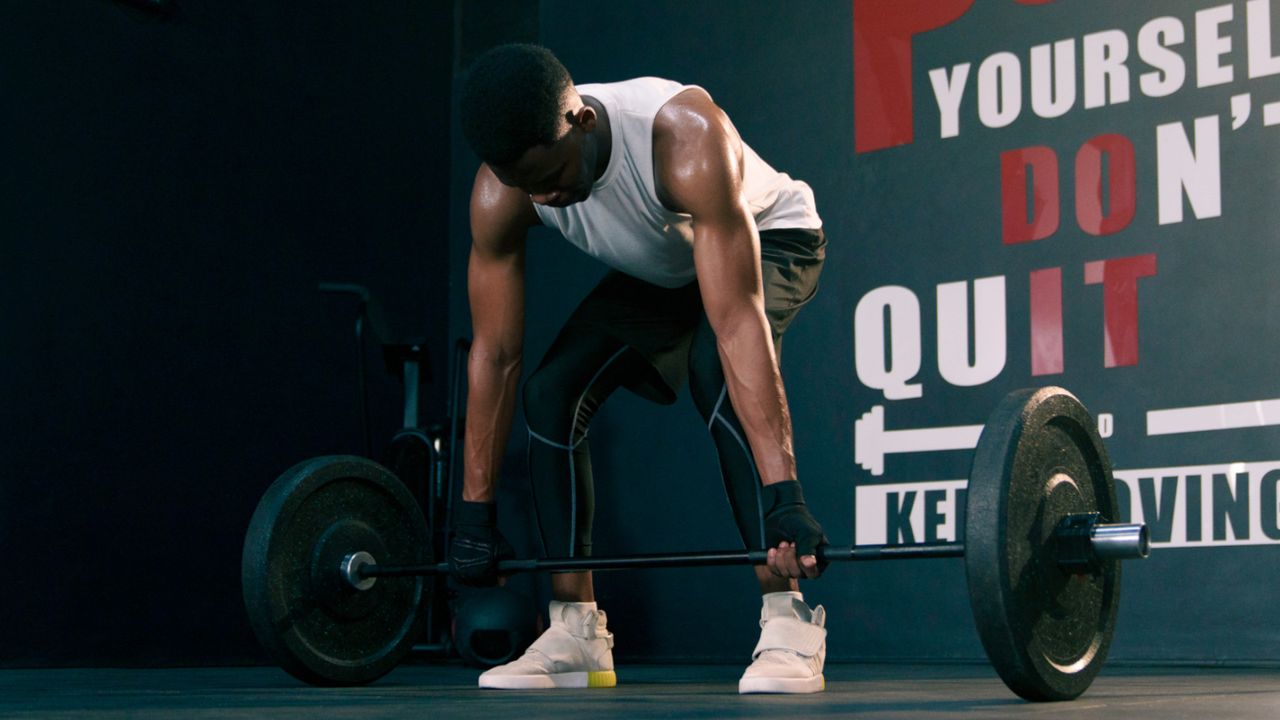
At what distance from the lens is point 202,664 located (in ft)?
12.4

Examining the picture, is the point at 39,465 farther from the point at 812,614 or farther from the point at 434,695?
the point at 812,614

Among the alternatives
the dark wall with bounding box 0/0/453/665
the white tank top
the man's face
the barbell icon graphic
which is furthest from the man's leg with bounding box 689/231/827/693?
the dark wall with bounding box 0/0/453/665

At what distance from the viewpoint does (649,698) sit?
82.4 inches

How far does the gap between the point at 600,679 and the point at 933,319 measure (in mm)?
1585

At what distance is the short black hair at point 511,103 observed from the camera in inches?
78.7

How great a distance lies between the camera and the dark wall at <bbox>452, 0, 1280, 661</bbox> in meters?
3.20

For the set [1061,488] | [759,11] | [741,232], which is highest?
[759,11]

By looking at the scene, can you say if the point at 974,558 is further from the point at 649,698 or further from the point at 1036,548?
the point at 649,698

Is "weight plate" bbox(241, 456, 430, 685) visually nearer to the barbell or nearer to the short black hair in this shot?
the barbell

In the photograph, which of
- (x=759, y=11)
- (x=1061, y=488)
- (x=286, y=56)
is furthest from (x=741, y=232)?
(x=286, y=56)

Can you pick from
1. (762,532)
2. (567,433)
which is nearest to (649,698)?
(762,532)

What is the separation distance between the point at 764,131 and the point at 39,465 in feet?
7.11

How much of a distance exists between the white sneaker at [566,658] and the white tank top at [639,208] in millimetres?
616

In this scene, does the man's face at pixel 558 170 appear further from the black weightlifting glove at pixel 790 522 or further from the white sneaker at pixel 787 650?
the white sneaker at pixel 787 650
